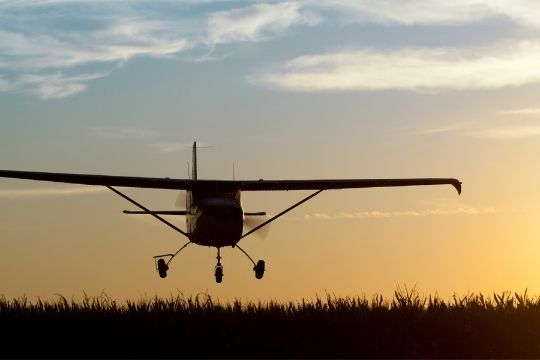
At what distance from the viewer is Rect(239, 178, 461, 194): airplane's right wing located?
3225cm

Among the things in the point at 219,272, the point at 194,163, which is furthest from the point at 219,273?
the point at 194,163

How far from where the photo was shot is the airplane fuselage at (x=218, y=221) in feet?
93.4

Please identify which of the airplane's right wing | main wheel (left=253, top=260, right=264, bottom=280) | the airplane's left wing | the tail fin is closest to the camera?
the airplane's left wing

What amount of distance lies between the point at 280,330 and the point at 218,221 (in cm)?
1095

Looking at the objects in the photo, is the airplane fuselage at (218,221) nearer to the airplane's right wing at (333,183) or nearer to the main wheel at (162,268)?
the airplane's right wing at (333,183)

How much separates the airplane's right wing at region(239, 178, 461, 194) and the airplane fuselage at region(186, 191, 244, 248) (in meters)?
2.47

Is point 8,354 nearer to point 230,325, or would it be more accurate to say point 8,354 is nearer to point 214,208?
point 230,325

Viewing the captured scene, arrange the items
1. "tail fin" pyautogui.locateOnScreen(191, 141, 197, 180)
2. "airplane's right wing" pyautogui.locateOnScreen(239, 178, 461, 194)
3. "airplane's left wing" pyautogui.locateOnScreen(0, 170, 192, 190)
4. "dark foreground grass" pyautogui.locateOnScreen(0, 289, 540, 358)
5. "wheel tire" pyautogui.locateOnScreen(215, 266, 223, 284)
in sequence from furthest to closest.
→ "tail fin" pyautogui.locateOnScreen(191, 141, 197, 180) < "airplane's right wing" pyautogui.locateOnScreen(239, 178, 461, 194) < "wheel tire" pyautogui.locateOnScreen(215, 266, 223, 284) < "airplane's left wing" pyautogui.locateOnScreen(0, 170, 192, 190) < "dark foreground grass" pyautogui.locateOnScreen(0, 289, 540, 358)

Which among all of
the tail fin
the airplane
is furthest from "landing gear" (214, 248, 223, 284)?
the tail fin

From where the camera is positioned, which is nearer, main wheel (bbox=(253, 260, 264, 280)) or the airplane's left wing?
the airplane's left wing

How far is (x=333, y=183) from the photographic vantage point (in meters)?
33.3

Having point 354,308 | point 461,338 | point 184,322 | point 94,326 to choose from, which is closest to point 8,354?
point 94,326

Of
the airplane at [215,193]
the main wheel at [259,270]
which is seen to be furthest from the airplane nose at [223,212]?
the main wheel at [259,270]

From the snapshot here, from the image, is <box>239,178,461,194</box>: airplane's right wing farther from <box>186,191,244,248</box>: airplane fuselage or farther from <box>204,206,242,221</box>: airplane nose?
<box>204,206,242,221</box>: airplane nose
